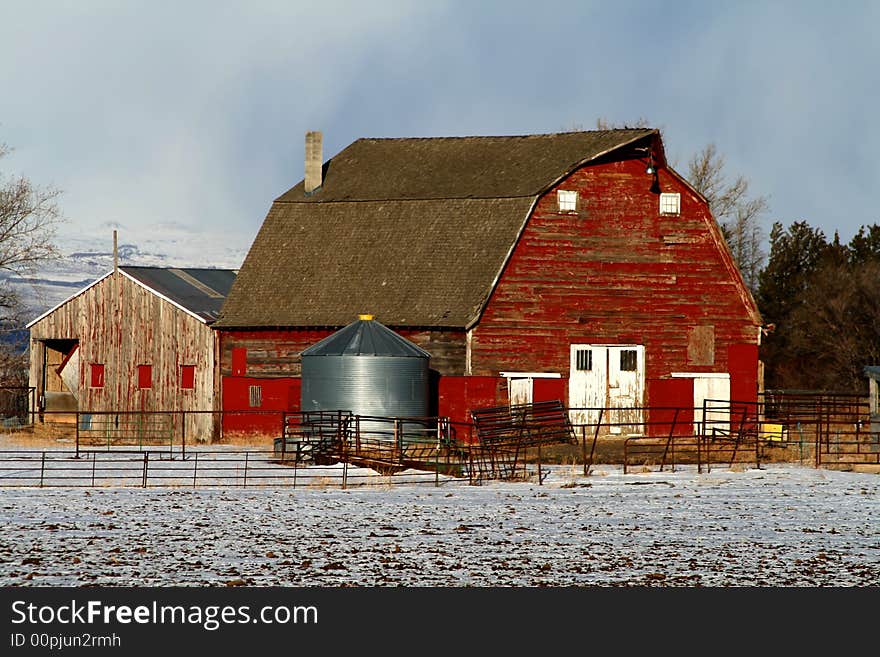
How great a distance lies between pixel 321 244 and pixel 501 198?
561cm

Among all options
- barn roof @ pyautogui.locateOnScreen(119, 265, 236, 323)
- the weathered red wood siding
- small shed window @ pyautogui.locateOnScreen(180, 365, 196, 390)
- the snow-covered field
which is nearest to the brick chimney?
barn roof @ pyautogui.locateOnScreen(119, 265, 236, 323)

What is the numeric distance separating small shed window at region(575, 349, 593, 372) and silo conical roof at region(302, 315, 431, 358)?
450cm

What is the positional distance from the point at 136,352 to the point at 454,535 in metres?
25.8

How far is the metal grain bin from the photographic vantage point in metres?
35.8

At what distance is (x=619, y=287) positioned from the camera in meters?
40.0

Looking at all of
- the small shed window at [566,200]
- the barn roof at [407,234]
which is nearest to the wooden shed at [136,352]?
the barn roof at [407,234]

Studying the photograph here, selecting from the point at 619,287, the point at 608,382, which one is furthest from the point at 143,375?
the point at 619,287

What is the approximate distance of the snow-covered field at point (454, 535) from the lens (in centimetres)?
1484

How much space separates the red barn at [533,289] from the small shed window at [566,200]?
5 cm

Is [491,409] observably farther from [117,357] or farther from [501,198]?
[117,357]

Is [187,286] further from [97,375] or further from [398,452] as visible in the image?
[398,452]

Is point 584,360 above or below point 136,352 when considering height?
below

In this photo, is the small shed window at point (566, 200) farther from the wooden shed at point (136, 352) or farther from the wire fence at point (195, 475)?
the wire fence at point (195, 475)

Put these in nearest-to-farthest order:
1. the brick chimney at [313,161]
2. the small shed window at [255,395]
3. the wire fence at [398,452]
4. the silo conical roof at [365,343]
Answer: the wire fence at [398,452], the silo conical roof at [365,343], the small shed window at [255,395], the brick chimney at [313,161]
